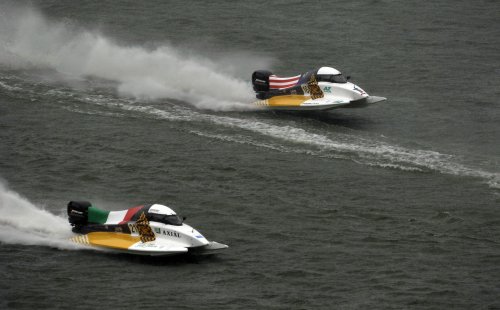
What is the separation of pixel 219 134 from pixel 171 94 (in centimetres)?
937

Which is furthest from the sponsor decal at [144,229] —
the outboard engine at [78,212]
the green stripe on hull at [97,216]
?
the outboard engine at [78,212]

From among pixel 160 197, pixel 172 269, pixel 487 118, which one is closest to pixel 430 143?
pixel 487 118

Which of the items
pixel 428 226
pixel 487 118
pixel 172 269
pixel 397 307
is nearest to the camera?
pixel 397 307

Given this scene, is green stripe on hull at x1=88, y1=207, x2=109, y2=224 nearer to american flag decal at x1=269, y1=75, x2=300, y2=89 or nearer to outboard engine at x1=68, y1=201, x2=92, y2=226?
outboard engine at x1=68, y1=201, x2=92, y2=226

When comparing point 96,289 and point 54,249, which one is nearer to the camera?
point 96,289

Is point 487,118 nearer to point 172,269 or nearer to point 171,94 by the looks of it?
point 171,94

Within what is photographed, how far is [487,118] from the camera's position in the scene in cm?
8056

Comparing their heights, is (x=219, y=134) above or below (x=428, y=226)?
above

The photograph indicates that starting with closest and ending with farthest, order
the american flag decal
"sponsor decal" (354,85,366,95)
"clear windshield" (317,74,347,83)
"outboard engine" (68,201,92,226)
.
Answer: "outboard engine" (68,201,92,226) → "sponsor decal" (354,85,366,95) → "clear windshield" (317,74,347,83) → the american flag decal

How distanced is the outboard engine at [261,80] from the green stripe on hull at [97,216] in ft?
84.9

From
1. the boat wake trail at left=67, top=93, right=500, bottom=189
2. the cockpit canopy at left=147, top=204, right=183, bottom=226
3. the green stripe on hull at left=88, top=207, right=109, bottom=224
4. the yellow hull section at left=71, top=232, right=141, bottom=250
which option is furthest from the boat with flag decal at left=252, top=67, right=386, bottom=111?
the yellow hull section at left=71, top=232, right=141, bottom=250

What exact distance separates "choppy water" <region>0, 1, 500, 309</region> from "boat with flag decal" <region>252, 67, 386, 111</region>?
1.19m

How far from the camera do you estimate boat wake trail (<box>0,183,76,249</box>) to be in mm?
60469

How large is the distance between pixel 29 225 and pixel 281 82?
27825 millimetres
